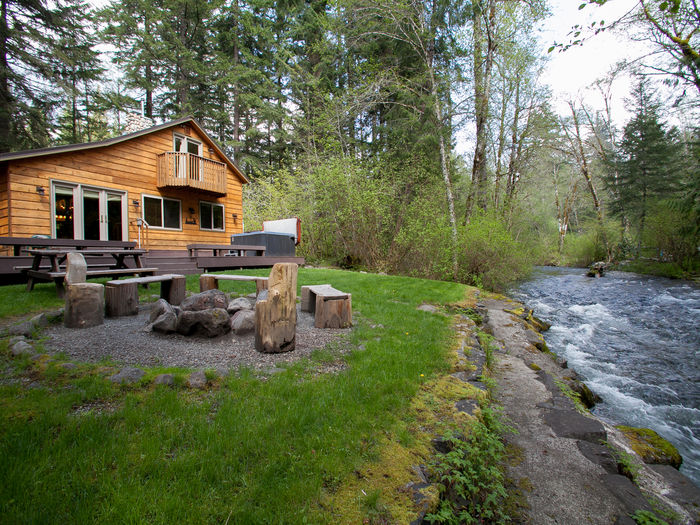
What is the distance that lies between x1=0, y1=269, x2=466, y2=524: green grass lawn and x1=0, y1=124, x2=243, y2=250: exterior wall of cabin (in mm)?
8454

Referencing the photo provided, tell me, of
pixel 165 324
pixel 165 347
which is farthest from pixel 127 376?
pixel 165 324

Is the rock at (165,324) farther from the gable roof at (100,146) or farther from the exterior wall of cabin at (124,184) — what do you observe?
the gable roof at (100,146)

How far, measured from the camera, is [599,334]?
6656mm

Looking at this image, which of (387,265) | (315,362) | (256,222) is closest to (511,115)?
(387,265)

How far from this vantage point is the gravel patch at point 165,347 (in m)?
2.93

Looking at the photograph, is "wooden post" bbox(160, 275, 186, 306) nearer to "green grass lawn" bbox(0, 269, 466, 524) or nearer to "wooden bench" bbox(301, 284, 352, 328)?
"green grass lawn" bbox(0, 269, 466, 524)

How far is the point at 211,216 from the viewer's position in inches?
538

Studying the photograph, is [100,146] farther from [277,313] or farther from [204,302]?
[277,313]

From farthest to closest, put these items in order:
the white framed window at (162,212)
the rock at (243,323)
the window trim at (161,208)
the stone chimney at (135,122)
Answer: the stone chimney at (135,122)
the white framed window at (162,212)
the window trim at (161,208)
the rock at (243,323)

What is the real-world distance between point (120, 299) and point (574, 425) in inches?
203

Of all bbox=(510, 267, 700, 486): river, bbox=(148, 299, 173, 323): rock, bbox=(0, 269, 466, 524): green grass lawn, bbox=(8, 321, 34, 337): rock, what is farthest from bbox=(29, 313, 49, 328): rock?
bbox=(510, 267, 700, 486): river

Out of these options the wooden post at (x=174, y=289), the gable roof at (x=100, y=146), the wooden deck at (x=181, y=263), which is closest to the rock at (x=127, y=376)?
the wooden post at (x=174, y=289)

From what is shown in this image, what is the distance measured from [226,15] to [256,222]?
48.8 ft

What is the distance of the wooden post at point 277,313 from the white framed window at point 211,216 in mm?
11407
